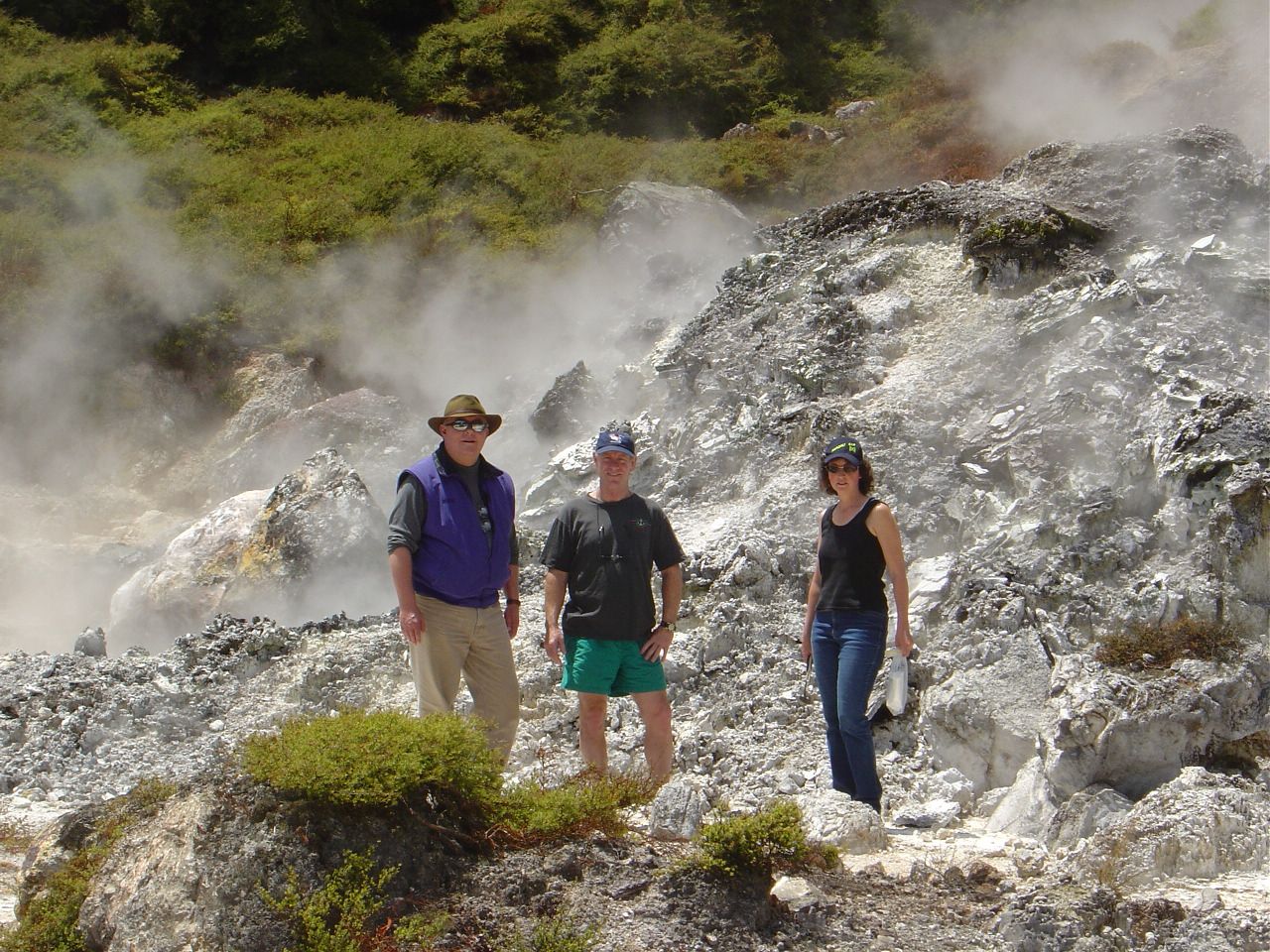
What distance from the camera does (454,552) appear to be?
4.83m

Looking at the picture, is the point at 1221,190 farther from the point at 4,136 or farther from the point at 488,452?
the point at 4,136

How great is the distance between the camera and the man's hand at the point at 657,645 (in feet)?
16.2

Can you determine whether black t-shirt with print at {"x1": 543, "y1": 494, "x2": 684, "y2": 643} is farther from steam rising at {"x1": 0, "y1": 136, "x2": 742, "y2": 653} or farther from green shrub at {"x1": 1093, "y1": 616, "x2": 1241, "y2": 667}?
steam rising at {"x1": 0, "y1": 136, "x2": 742, "y2": 653}

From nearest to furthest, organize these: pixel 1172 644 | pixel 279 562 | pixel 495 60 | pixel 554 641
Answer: pixel 554 641
pixel 1172 644
pixel 279 562
pixel 495 60

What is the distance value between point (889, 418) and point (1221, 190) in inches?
150

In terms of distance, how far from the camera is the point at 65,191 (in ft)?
60.4

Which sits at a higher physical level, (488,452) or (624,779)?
(488,452)

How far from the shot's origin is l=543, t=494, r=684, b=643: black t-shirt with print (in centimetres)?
488

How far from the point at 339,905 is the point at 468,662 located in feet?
5.51

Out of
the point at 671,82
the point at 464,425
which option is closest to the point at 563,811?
the point at 464,425

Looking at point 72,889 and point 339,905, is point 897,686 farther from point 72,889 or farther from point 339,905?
point 72,889

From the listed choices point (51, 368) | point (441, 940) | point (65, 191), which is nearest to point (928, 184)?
point (441, 940)

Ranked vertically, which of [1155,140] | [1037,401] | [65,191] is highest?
[65,191]

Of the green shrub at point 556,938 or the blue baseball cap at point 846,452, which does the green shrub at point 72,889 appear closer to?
the green shrub at point 556,938
